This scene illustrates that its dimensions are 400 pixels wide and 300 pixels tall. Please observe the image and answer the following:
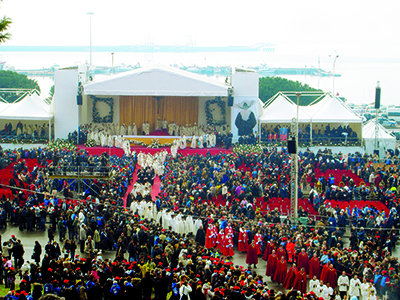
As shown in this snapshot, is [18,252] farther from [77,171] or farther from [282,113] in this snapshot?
[282,113]

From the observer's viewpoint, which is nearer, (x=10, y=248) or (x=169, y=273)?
(x=169, y=273)

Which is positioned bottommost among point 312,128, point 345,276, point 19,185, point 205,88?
point 345,276

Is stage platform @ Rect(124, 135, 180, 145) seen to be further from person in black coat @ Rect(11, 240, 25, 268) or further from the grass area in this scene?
the grass area

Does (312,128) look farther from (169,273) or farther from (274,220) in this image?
(169,273)

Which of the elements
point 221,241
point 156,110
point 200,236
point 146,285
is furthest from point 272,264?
point 156,110

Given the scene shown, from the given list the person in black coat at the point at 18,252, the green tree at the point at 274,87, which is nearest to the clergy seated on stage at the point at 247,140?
the person in black coat at the point at 18,252

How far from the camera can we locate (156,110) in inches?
1629

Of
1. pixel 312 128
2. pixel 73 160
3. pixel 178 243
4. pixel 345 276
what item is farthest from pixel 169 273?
pixel 312 128

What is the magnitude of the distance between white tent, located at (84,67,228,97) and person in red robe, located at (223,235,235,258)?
2073cm

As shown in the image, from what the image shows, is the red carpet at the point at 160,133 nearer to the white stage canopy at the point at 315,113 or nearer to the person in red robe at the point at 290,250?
the white stage canopy at the point at 315,113

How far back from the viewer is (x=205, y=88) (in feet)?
125

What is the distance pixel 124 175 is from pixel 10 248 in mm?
10213

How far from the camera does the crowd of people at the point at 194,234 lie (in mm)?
13328

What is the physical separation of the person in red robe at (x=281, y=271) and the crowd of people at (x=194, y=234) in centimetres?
4
